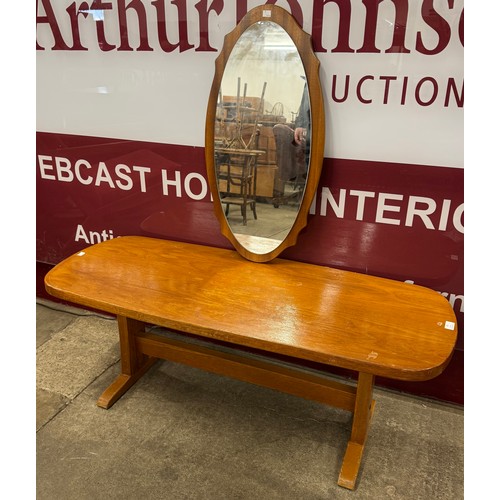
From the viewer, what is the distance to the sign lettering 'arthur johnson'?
1.70 metres

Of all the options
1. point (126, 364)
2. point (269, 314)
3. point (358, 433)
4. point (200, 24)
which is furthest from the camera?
point (126, 364)

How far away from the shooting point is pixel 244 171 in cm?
208

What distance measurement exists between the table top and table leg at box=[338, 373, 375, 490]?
0.36 m

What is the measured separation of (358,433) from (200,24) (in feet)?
6.44

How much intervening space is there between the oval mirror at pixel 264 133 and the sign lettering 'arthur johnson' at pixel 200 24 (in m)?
0.13

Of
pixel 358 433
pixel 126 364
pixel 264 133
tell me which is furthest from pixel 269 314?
pixel 126 364

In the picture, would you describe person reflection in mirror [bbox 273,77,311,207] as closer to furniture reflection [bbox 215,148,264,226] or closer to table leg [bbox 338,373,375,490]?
furniture reflection [bbox 215,148,264,226]

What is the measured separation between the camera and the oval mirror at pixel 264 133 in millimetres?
1857

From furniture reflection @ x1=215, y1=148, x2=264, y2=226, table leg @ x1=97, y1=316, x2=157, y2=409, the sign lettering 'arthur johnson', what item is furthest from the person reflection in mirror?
table leg @ x1=97, y1=316, x2=157, y2=409

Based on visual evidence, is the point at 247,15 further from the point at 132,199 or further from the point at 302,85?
the point at 132,199

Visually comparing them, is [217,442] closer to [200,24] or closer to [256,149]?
[256,149]

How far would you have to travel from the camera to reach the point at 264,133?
1.99 meters

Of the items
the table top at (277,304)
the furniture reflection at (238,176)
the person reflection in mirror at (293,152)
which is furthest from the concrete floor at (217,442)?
the person reflection in mirror at (293,152)

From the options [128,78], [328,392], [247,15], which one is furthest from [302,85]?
[328,392]
